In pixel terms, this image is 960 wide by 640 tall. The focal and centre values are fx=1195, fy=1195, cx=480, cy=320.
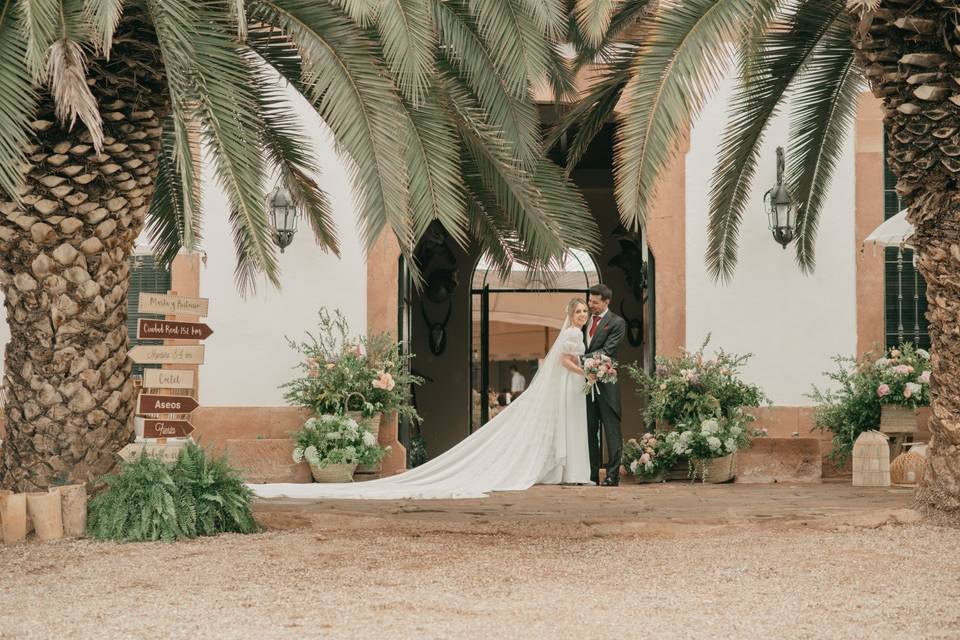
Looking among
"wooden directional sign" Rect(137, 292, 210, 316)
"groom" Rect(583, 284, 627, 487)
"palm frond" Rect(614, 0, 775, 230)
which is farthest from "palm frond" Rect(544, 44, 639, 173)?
"wooden directional sign" Rect(137, 292, 210, 316)

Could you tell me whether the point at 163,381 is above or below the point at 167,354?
below

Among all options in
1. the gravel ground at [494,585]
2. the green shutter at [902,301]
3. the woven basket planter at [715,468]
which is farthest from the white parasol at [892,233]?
the gravel ground at [494,585]

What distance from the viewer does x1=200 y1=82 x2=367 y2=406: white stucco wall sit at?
1219 cm

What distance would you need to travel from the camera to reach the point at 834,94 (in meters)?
9.40

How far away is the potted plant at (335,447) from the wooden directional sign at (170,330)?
331cm

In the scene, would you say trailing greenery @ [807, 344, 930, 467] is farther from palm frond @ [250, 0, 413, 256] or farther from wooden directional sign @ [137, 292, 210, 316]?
wooden directional sign @ [137, 292, 210, 316]

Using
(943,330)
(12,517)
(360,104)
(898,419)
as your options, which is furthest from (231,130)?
(898,419)

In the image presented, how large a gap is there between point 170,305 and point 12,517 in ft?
5.34

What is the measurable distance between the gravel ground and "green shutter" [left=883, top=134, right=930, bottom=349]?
4922mm

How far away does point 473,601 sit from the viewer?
18.2ft

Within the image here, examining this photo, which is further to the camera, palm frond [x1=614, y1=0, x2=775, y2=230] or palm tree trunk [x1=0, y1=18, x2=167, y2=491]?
palm tree trunk [x1=0, y1=18, x2=167, y2=491]

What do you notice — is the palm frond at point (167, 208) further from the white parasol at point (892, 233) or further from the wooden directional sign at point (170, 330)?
the white parasol at point (892, 233)

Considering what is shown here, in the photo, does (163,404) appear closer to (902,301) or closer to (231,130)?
(231,130)

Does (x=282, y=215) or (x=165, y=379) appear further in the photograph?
(x=282, y=215)
